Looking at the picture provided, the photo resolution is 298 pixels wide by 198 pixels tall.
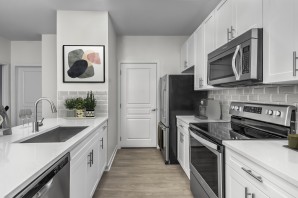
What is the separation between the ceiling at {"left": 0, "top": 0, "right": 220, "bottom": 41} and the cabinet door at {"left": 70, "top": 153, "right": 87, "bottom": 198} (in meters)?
2.25

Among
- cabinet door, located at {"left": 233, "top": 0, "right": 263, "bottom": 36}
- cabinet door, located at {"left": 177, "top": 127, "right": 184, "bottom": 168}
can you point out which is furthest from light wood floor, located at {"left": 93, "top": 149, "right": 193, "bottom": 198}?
cabinet door, located at {"left": 233, "top": 0, "right": 263, "bottom": 36}

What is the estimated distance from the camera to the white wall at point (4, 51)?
15.9 ft

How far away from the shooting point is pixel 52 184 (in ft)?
3.87

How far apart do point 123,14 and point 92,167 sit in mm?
2450

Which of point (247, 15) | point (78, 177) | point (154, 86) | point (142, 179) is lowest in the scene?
point (142, 179)

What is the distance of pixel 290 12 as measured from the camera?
1344 millimetres

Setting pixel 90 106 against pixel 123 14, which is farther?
pixel 123 14

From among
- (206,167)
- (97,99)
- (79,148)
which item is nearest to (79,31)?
(97,99)

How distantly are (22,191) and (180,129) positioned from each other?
2.73 metres

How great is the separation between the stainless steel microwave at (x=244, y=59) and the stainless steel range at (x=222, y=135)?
0.32 m

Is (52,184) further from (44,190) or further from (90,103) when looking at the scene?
(90,103)

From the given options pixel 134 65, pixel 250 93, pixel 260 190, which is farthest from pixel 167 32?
pixel 260 190

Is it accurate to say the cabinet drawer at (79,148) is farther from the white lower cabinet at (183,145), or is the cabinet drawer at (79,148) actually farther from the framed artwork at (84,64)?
the framed artwork at (84,64)

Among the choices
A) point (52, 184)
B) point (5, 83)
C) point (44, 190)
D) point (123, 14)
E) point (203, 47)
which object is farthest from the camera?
point (5, 83)
